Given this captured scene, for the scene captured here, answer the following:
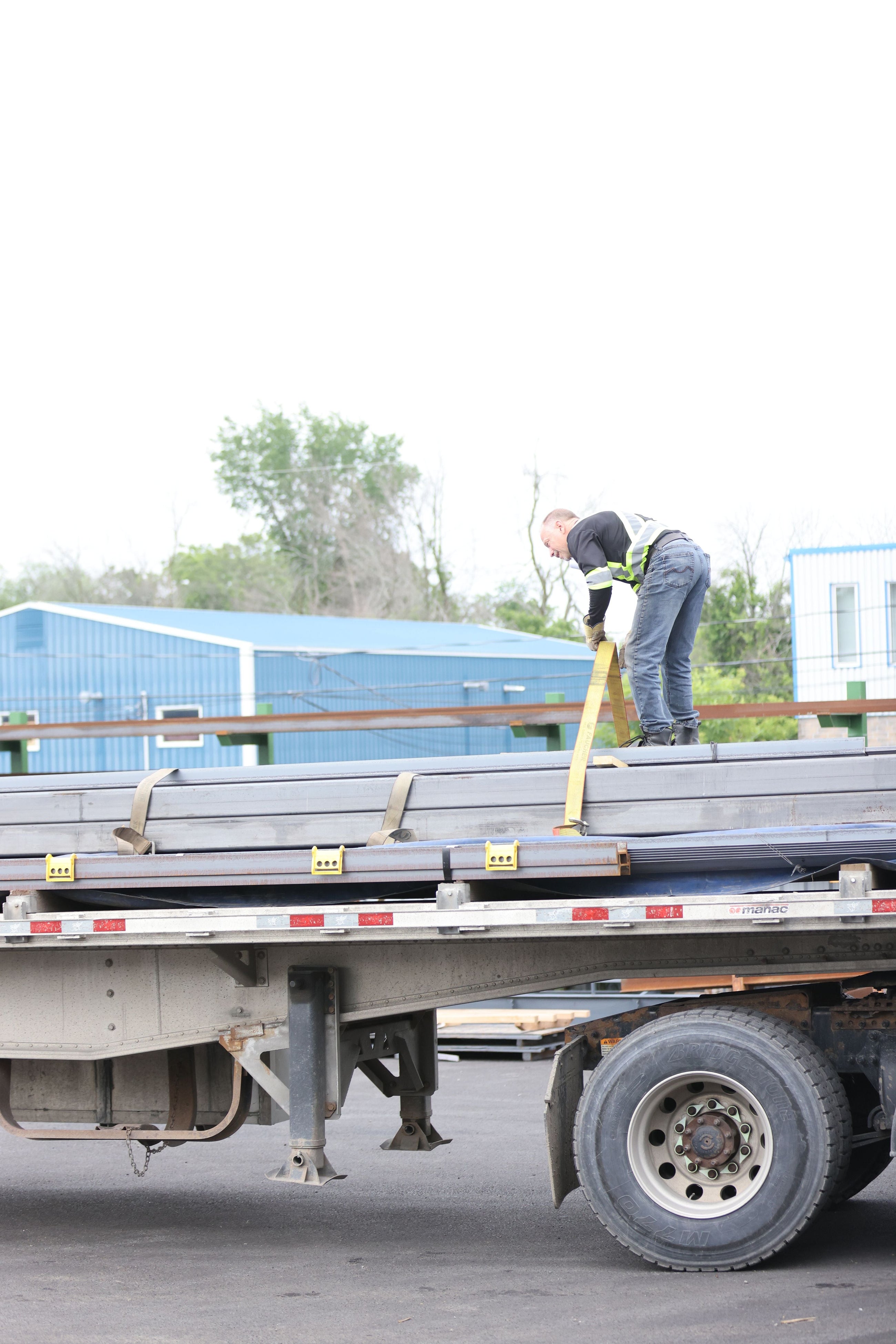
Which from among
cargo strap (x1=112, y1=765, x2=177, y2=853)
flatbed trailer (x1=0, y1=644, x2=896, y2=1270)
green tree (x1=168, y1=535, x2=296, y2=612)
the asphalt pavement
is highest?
green tree (x1=168, y1=535, x2=296, y2=612)

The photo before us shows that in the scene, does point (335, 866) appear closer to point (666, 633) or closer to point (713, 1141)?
point (713, 1141)

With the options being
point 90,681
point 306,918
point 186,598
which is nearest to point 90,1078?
point 306,918

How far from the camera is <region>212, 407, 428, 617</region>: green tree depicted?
58.6 meters

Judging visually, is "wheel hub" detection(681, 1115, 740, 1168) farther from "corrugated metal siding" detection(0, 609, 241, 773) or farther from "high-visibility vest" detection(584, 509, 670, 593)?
"corrugated metal siding" detection(0, 609, 241, 773)

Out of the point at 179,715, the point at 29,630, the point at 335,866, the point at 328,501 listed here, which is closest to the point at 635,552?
the point at 335,866

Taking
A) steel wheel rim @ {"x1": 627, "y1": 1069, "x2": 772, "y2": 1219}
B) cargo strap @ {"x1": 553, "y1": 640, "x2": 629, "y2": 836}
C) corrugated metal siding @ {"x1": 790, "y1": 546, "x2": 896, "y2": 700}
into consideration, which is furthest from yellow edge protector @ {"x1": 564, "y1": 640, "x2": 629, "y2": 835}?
corrugated metal siding @ {"x1": 790, "y1": 546, "x2": 896, "y2": 700}

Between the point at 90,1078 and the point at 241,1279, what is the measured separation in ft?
4.14

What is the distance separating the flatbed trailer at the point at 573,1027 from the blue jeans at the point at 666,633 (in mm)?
1223

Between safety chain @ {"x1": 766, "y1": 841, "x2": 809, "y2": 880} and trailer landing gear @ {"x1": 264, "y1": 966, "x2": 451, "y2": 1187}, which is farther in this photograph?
trailer landing gear @ {"x1": 264, "y1": 966, "x2": 451, "y2": 1187}

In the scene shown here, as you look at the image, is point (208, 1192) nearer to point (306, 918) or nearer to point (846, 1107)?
point (306, 918)

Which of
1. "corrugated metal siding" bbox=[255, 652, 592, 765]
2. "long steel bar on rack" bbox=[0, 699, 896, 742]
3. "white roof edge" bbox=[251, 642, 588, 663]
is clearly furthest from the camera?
"white roof edge" bbox=[251, 642, 588, 663]

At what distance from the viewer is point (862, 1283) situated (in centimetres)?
518

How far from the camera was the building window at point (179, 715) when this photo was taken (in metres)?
28.5

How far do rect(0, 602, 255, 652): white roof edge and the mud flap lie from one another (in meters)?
24.3
